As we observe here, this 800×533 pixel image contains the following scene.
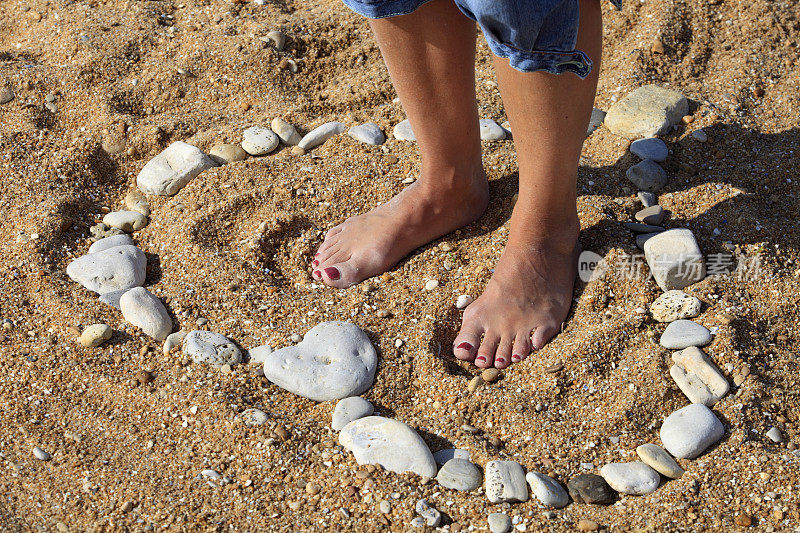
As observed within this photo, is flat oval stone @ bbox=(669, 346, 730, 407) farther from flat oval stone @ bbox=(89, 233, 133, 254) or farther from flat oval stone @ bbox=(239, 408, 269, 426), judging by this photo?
flat oval stone @ bbox=(89, 233, 133, 254)

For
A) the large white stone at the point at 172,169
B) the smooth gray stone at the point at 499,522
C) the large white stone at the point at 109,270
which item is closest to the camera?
the smooth gray stone at the point at 499,522

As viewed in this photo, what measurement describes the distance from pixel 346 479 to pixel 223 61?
1.83 metres

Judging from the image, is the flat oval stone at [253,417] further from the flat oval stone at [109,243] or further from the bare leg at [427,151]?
the flat oval stone at [109,243]

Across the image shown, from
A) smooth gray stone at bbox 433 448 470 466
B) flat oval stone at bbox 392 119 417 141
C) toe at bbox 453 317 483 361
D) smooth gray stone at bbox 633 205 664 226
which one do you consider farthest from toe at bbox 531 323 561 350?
flat oval stone at bbox 392 119 417 141

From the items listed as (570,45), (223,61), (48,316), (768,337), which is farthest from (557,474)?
(223,61)

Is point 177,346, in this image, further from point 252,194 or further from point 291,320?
→ point 252,194

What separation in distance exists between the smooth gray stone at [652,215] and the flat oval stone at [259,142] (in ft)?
4.00

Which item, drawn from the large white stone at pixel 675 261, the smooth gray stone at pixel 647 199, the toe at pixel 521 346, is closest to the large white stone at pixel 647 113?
the smooth gray stone at pixel 647 199

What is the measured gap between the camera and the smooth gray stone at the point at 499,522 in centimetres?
160

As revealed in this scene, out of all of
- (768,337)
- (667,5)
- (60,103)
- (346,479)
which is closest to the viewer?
(346,479)

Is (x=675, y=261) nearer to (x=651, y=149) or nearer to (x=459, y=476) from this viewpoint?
(x=651, y=149)

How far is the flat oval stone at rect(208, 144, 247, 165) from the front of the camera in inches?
101

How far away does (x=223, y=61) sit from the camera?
291 centimetres

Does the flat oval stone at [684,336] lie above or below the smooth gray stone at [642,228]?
below
